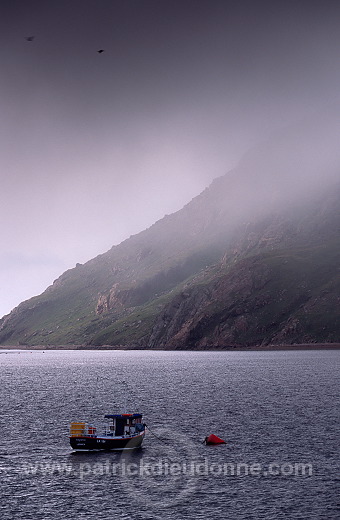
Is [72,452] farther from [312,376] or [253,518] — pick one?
[312,376]

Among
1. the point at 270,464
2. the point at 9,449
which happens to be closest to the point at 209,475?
the point at 270,464

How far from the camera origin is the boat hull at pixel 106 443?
82.4 meters

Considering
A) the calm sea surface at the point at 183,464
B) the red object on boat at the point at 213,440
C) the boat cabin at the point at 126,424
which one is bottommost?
the calm sea surface at the point at 183,464

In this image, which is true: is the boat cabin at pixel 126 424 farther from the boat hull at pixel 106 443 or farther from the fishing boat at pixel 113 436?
the boat hull at pixel 106 443

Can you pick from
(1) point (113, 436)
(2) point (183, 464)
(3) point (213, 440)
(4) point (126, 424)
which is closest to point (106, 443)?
(1) point (113, 436)

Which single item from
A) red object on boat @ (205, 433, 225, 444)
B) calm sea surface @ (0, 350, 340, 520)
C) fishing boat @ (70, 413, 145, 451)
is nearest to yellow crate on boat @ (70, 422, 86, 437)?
fishing boat @ (70, 413, 145, 451)

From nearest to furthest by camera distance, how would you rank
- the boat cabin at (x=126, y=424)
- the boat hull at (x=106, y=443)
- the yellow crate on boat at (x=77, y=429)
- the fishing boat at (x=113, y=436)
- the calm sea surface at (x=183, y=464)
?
the calm sea surface at (x=183, y=464), the boat hull at (x=106, y=443), the fishing boat at (x=113, y=436), the yellow crate on boat at (x=77, y=429), the boat cabin at (x=126, y=424)

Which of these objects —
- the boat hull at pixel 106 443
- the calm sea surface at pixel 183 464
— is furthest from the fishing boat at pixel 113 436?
the calm sea surface at pixel 183 464

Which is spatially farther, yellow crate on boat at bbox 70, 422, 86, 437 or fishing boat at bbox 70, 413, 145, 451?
yellow crate on boat at bbox 70, 422, 86, 437

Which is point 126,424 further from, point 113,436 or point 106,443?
point 106,443

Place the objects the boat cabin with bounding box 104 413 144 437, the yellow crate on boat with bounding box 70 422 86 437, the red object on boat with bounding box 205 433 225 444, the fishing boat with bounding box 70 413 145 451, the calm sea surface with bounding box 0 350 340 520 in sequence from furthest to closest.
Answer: the boat cabin with bounding box 104 413 144 437, the red object on boat with bounding box 205 433 225 444, the yellow crate on boat with bounding box 70 422 86 437, the fishing boat with bounding box 70 413 145 451, the calm sea surface with bounding box 0 350 340 520

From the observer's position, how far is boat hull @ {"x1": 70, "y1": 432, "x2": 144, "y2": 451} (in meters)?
82.4

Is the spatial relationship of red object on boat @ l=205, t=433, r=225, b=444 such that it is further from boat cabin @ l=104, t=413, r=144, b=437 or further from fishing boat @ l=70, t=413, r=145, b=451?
boat cabin @ l=104, t=413, r=144, b=437

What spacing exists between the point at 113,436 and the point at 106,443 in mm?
1995
